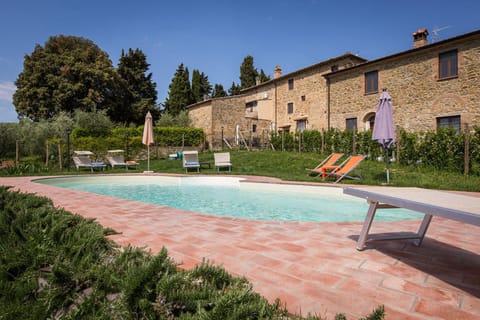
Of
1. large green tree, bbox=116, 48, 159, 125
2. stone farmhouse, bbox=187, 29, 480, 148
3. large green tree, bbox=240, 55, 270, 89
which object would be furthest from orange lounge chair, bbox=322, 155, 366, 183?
large green tree, bbox=240, 55, 270, 89

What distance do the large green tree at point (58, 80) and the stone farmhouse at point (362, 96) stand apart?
9443 mm

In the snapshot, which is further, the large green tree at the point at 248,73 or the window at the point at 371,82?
the large green tree at the point at 248,73

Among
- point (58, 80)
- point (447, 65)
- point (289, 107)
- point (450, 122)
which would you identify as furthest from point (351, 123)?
point (58, 80)

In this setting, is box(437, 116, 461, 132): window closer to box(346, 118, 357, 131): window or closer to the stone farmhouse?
the stone farmhouse

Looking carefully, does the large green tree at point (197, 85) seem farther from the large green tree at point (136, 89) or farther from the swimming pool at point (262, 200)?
the swimming pool at point (262, 200)

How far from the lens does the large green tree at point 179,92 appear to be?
35.5m

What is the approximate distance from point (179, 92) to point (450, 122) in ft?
96.2

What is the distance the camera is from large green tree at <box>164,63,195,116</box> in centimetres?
3550

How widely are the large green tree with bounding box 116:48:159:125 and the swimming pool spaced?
22.1 meters

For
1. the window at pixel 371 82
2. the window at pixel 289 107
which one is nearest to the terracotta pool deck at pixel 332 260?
the window at pixel 371 82

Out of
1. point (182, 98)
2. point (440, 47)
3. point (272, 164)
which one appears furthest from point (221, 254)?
point (182, 98)

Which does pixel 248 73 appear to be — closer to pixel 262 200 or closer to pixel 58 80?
pixel 58 80

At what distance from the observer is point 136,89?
33.6 metres

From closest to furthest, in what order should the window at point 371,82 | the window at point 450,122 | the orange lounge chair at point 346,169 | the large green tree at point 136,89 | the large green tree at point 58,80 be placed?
the orange lounge chair at point 346,169 < the window at point 450,122 < the window at point 371,82 < the large green tree at point 58,80 < the large green tree at point 136,89
